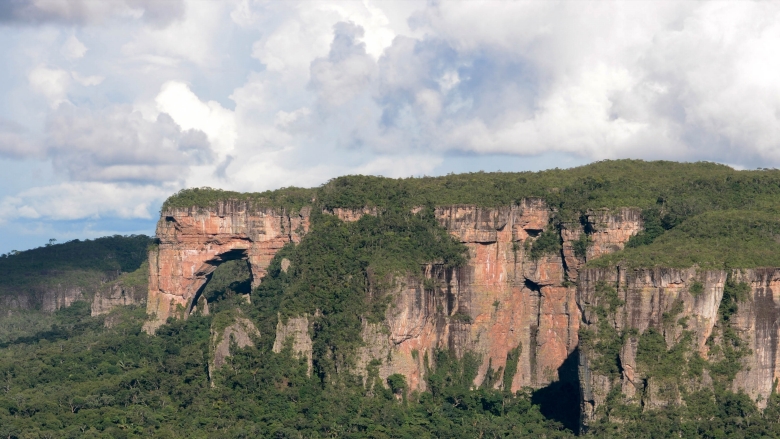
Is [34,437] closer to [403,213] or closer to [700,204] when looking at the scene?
[403,213]

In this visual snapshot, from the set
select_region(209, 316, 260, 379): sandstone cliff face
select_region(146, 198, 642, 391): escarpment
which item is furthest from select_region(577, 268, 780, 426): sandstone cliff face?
select_region(209, 316, 260, 379): sandstone cliff face

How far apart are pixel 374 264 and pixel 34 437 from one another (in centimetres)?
2015

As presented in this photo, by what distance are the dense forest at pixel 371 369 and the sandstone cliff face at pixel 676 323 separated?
62 centimetres

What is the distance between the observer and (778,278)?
2594 inches

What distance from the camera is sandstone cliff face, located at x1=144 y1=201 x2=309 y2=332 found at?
85.3 m

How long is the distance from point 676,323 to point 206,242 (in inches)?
1312

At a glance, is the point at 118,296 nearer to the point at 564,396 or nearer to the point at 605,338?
the point at 564,396

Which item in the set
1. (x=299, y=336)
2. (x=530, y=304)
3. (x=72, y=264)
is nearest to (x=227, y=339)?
(x=299, y=336)

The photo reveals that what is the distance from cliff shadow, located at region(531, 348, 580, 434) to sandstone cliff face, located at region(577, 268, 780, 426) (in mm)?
7063

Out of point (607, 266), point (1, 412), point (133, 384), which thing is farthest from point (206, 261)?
point (607, 266)

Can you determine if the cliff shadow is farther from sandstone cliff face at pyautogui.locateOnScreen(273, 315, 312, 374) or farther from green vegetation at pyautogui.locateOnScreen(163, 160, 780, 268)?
sandstone cliff face at pyautogui.locateOnScreen(273, 315, 312, 374)

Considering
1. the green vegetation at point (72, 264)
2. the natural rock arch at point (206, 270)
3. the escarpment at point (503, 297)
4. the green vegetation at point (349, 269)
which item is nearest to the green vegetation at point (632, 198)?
the escarpment at point (503, 297)

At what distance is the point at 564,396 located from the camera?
75.6m

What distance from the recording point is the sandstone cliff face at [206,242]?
85312 mm
